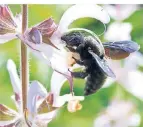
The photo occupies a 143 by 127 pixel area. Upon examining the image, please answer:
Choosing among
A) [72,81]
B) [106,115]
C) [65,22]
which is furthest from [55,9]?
[106,115]

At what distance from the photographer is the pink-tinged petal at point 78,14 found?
90 centimetres

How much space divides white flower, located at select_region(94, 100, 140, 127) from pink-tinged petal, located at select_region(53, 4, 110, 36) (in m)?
0.20

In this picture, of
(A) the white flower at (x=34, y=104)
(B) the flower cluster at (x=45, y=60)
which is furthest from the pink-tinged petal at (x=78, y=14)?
(A) the white flower at (x=34, y=104)

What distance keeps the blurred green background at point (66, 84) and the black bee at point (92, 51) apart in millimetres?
16

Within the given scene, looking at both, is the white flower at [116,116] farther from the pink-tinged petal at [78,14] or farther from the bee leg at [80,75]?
the pink-tinged petal at [78,14]

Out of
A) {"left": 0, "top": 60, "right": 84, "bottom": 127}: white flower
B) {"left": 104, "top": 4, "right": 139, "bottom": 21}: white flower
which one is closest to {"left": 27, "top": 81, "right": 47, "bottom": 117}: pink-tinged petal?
{"left": 0, "top": 60, "right": 84, "bottom": 127}: white flower

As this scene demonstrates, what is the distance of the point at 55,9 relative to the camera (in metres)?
0.91

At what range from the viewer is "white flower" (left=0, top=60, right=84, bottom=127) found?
91 cm

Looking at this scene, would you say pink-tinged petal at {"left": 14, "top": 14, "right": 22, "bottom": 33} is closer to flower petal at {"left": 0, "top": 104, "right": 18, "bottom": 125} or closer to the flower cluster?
the flower cluster

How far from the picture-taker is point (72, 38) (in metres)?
0.90

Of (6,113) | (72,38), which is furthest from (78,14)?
(6,113)

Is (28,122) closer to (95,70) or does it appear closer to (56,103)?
(56,103)

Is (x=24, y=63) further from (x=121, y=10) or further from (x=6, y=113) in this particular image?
(x=121, y=10)

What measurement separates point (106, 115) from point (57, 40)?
0.20m
